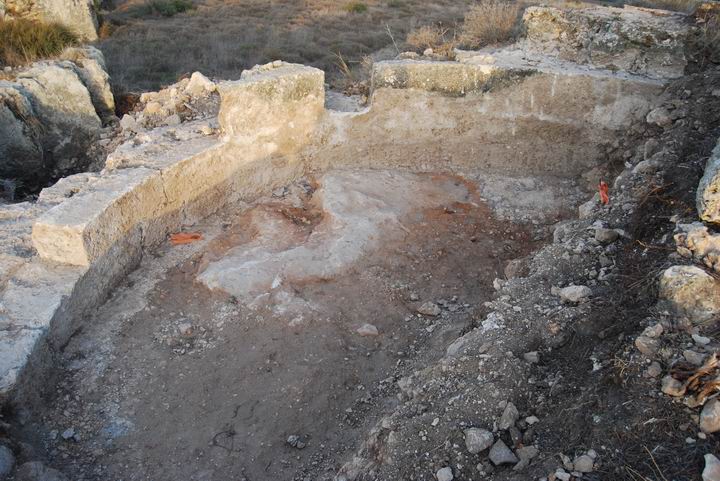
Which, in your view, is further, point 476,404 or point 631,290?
point 631,290

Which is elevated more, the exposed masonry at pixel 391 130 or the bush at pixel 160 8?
the exposed masonry at pixel 391 130

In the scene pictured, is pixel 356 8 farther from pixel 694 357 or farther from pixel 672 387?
pixel 672 387

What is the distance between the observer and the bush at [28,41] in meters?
8.18

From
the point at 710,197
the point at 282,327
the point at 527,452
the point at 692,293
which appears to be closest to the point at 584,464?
the point at 527,452

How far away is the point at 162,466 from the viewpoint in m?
3.47

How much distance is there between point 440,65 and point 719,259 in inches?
144

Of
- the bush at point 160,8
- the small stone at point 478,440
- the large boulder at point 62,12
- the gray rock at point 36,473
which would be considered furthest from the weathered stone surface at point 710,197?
the bush at point 160,8

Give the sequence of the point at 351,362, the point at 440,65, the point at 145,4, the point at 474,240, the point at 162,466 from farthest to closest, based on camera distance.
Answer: the point at 145,4 < the point at 440,65 < the point at 474,240 < the point at 351,362 < the point at 162,466

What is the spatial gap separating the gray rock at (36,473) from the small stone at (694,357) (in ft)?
10.7

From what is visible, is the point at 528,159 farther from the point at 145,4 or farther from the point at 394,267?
the point at 145,4

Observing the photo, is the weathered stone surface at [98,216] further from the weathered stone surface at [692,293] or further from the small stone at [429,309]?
the weathered stone surface at [692,293]

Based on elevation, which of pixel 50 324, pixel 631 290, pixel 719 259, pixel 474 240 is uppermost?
pixel 719 259

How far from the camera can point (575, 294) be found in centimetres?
340

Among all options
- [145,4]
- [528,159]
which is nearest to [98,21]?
[145,4]
